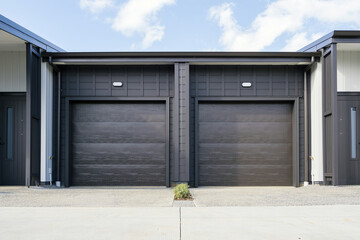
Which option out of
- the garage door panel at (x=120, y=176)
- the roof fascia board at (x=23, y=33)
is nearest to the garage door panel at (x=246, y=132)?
the garage door panel at (x=120, y=176)

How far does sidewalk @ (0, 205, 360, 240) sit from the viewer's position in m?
4.68

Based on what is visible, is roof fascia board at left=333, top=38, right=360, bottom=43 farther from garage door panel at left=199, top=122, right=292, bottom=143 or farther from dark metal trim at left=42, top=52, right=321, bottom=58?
garage door panel at left=199, top=122, right=292, bottom=143

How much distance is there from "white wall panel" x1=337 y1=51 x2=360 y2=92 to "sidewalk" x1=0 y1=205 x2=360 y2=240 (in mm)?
4715

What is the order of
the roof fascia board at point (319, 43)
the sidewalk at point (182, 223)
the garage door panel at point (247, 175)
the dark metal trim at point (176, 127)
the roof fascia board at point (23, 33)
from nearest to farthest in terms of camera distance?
the sidewalk at point (182, 223)
the roof fascia board at point (23, 33)
the roof fascia board at point (319, 43)
the dark metal trim at point (176, 127)
the garage door panel at point (247, 175)

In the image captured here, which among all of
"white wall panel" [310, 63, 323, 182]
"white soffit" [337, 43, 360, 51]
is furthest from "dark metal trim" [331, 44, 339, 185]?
"white wall panel" [310, 63, 323, 182]

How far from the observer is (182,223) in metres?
5.32

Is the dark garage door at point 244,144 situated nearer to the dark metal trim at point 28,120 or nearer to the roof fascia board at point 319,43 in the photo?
the roof fascia board at point 319,43

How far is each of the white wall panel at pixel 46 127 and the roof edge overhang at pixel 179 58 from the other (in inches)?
18.4

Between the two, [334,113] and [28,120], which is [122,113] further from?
[334,113]

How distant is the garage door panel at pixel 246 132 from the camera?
10.9 metres

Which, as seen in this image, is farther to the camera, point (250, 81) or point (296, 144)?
point (250, 81)

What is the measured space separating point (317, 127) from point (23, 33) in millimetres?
7965

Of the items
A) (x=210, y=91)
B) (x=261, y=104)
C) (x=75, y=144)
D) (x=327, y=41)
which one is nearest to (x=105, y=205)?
(x=75, y=144)

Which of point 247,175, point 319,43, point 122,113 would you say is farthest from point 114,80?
point 319,43
